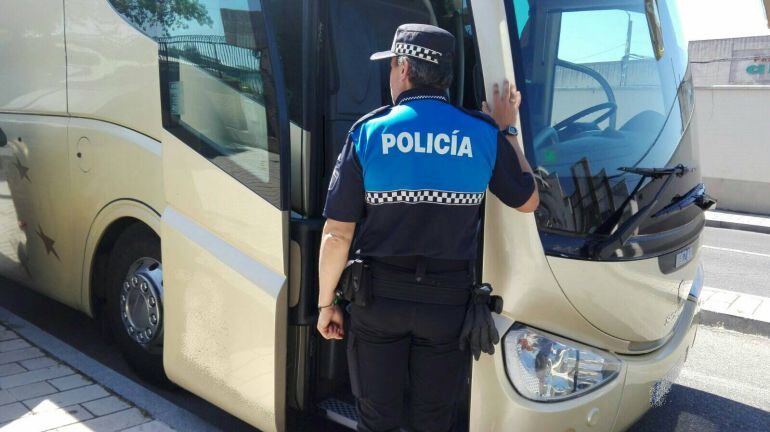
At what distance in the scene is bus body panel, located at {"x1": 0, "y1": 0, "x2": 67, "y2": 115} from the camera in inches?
169

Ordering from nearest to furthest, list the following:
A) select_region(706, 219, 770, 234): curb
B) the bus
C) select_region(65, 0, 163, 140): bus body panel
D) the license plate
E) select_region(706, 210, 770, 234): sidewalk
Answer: the bus
the license plate
select_region(65, 0, 163, 140): bus body panel
select_region(706, 219, 770, 234): curb
select_region(706, 210, 770, 234): sidewalk

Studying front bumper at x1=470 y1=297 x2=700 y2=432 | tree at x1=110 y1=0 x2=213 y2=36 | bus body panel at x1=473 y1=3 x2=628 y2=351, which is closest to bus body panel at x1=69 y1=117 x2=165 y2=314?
tree at x1=110 y1=0 x2=213 y2=36

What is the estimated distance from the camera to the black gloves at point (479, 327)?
2.49 metres

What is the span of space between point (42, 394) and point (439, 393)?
234cm

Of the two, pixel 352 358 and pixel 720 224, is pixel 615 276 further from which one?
pixel 720 224

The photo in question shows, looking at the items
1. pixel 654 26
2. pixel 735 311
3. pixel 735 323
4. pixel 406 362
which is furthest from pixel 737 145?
pixel 406 362

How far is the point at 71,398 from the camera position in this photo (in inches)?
146

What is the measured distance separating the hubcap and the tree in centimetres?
124

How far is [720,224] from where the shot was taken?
13.5m

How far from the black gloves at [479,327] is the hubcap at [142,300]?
1.92 meters

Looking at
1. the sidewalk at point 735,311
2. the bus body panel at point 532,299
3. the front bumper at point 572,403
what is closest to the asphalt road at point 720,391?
the sidewalk at point 735,311

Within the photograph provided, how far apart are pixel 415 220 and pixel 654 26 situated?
1.64 m

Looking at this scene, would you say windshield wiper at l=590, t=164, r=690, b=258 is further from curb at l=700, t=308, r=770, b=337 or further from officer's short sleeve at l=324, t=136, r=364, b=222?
curb at l=700, t=308, r=770, b=337

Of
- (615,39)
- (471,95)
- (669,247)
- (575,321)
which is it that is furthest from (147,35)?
(669,247)
